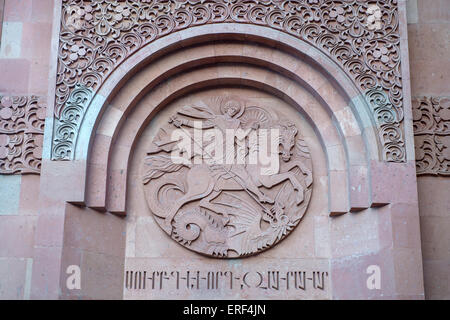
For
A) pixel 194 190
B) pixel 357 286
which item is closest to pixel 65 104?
pixel 194 190

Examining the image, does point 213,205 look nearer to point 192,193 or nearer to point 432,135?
point 192,193

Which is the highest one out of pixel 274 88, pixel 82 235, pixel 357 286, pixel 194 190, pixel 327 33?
pixel 327 33

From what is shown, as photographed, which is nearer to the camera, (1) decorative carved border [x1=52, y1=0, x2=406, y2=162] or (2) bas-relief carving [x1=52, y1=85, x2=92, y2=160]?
(2) bas-relief carving [x1=52, y1=85, x2=92, y2=160]

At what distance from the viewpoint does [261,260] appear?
10359 mm

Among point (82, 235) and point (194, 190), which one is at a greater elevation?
point (194, 190)

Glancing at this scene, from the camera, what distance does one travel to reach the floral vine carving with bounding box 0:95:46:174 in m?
10.4

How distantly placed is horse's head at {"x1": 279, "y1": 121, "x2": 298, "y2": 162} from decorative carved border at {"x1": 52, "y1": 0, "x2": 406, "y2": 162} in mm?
1259

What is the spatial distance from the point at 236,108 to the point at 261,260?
8.03ft

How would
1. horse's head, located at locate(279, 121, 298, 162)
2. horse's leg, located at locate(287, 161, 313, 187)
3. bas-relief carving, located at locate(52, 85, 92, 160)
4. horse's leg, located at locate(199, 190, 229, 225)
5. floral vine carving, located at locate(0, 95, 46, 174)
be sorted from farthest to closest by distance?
horse's head, located at locate(279, 121, 298, 162) < horse's leg, located at locate(287, 161, 313, 187) < horse's leg, located at locate(199, 190, 229, 225) < floral vine carving, located at locate(0, 95, 46, 174) < bas-relief carving, located at locate(52, 85, 92, 160)

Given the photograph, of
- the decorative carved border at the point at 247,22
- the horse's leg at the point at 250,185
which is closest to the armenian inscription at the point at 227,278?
the horse's leg at the point at 250,185

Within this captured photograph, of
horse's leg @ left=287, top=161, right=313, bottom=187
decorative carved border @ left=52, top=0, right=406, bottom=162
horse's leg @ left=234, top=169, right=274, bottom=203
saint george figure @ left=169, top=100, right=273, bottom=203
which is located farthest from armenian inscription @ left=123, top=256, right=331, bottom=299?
decorative carved border @ left=52, top=0, right=406, bottom=162

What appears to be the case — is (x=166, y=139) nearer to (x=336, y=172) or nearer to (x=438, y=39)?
(x=336, y=172)

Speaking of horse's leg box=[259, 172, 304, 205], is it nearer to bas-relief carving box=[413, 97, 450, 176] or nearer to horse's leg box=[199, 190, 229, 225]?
horse's leg box=[199, 190, 229, 225]

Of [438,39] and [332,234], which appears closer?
[332,234]
